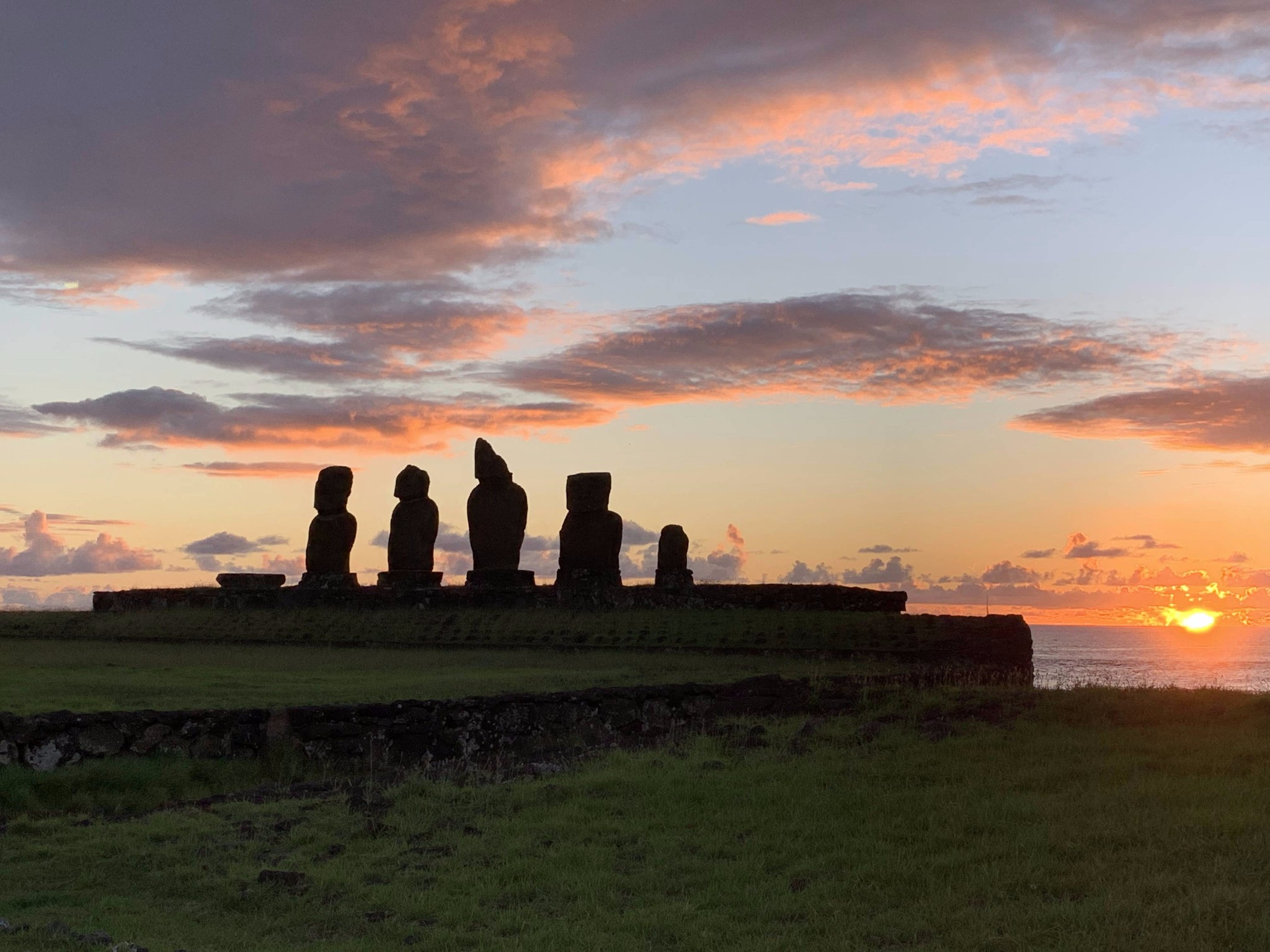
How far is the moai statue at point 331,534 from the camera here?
37031 mm

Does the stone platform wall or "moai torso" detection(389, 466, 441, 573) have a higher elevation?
"moai torso" detection(389, 466, 441, 573)

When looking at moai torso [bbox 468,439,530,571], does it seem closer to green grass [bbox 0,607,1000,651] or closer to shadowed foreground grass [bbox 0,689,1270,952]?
green grass [bbox 0,607,1000,651]

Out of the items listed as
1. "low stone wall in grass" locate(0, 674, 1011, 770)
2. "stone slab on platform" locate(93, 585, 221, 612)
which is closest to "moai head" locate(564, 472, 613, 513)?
"stone slab on platform" locate(93, 585, 221, 612)

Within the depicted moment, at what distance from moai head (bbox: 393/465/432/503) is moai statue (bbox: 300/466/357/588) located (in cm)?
204

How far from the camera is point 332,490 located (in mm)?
38406

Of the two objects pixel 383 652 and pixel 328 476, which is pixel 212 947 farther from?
pixel 328 476

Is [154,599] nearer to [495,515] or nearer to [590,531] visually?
[495,515]

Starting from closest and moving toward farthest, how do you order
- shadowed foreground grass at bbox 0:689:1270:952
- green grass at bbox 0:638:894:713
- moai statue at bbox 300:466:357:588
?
shadowed foreground grass at bbox 0:689:1270:952 → green grass at bbox 0:638:894:713 → moai statue at bbox 300:466:357:588

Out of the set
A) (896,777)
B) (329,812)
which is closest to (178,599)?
(329,812)

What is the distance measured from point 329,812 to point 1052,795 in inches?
237

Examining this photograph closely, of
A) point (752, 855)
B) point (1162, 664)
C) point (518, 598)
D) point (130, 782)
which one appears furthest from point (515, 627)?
point (1162, 664)

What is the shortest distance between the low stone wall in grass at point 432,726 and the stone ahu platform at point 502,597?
1497cm

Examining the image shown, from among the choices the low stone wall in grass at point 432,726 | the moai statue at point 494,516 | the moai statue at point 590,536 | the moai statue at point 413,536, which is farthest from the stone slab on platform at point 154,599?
the low stone wall in grass at point 432,726

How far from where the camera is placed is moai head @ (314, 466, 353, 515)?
38.4 metres
